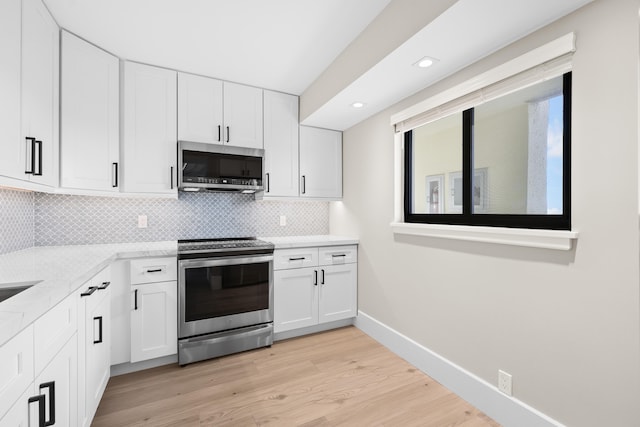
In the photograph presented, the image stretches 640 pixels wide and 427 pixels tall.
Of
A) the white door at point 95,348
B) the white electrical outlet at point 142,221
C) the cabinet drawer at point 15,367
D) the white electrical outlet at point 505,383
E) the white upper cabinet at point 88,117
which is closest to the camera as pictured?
the cabinet drawer at point 15,367

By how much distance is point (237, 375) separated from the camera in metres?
2.21

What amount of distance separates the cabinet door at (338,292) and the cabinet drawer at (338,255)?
0.05 metres

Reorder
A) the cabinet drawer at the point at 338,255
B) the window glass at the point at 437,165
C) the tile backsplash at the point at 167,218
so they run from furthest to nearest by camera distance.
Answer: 1. the cabinet drawer at the point at 338,255
2. the tile backsplash at the point at 167,218
3. the window glass at the point at 437,165

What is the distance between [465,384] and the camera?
1.93 meters

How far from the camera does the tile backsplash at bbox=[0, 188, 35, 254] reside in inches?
74.4

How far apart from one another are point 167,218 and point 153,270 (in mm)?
720

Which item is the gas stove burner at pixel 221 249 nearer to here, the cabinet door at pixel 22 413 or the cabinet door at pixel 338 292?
the cabinet door at pixel 338 292

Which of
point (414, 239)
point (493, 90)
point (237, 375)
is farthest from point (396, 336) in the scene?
point (493, 90)

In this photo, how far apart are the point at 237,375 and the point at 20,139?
6.51 feet

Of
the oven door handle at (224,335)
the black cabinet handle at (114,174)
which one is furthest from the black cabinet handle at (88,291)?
the black cabinet handle at (114,174)

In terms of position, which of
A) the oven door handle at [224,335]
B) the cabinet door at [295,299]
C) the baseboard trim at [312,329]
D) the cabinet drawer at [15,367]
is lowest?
the baseboard trim at [312,329]

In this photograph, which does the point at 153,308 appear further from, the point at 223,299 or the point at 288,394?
the point at 288,394

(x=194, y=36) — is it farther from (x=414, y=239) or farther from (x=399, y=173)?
(x=414, y=239)

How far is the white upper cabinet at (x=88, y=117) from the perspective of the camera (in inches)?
81.1
